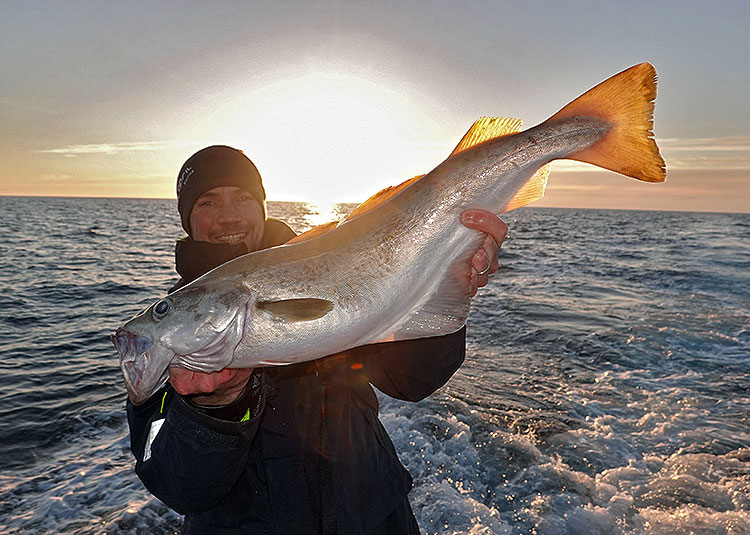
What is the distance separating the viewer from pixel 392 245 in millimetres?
2654

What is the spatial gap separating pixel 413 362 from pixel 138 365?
1.51m

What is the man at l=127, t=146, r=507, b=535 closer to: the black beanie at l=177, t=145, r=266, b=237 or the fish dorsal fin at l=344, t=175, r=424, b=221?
the fish dorsal fin at l=344, t=175, r=424, b=221

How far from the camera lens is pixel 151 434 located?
262 centimetres

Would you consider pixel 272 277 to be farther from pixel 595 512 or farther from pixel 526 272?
pixel 526 272

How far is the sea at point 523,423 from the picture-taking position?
17.2 ft

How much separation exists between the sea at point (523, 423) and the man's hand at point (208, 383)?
3.43 m

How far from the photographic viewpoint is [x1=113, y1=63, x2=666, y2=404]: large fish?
2.39 meters

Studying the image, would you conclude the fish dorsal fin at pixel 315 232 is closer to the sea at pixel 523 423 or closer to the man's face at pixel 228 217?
the man's face at pixel 228 217

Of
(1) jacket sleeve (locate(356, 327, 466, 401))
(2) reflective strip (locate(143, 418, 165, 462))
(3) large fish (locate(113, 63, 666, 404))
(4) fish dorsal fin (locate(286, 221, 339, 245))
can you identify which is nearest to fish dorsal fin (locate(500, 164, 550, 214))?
(3) large fish (locate(113, 63, 666, 404))

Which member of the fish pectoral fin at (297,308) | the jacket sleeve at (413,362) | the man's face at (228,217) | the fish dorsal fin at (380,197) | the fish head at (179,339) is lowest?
the jacket sleeve at (413,362)

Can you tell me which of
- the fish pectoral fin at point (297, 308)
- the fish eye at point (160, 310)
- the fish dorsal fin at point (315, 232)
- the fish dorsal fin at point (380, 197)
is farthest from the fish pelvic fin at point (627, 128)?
the fish eye at point (160, 310)

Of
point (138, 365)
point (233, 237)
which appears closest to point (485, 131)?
point (233, 237)

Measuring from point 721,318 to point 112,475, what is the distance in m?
14.9

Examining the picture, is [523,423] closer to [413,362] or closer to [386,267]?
[413,362]
